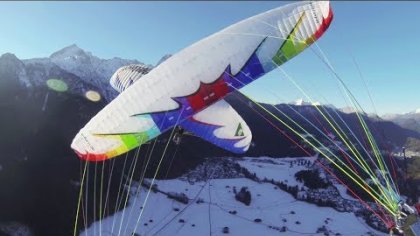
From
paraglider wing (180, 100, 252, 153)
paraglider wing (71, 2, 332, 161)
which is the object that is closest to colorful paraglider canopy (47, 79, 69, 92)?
paraglider wing (180, 100, 252, 153)

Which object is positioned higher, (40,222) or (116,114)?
(116,114)

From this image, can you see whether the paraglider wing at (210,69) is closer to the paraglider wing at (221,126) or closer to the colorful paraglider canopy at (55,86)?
the paraglider wing at (221,126)

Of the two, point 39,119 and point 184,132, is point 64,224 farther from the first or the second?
point 184,132

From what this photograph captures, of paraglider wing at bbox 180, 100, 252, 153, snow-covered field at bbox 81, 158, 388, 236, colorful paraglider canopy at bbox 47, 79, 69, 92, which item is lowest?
snow-covered field at bbox 81, 158, 388, 236

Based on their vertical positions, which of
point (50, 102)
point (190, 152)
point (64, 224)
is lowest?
point (64, 224)

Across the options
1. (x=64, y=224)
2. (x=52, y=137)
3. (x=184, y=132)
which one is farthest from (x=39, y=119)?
(x=184, y=132)

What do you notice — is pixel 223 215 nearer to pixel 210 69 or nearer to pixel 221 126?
pixel 221 126

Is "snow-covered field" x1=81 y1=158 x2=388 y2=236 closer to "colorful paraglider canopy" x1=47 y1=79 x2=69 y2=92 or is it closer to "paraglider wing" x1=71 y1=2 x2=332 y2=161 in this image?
"colorful paraglider canopy" x1=47 y1=79 x2=69 y2=92
